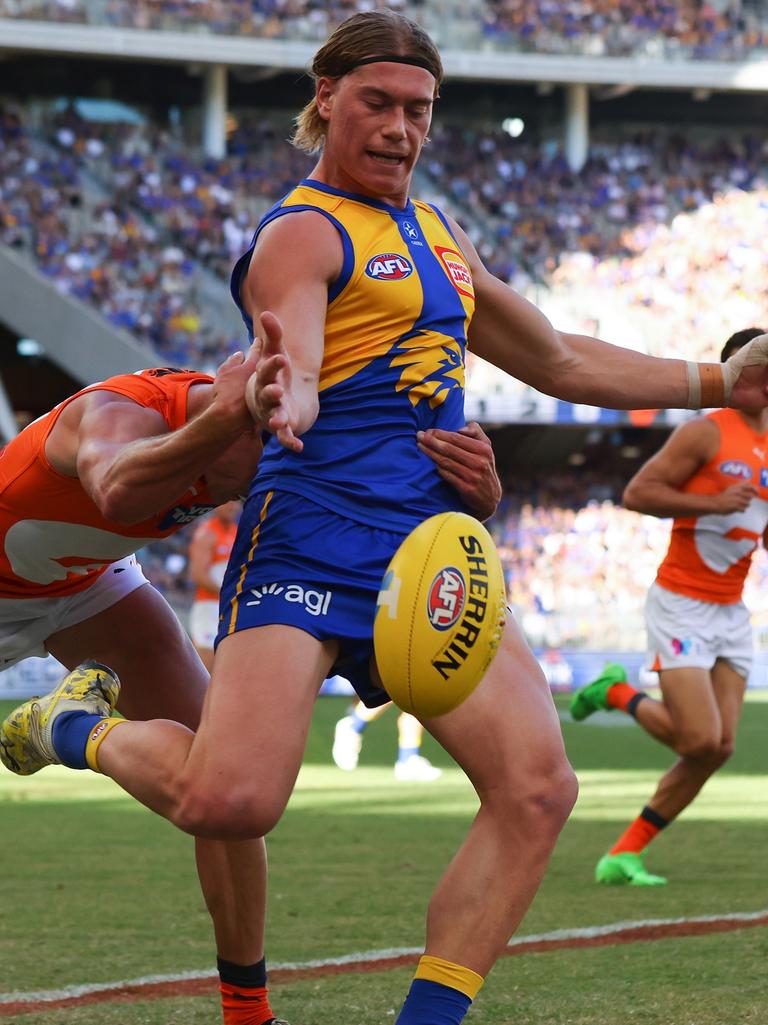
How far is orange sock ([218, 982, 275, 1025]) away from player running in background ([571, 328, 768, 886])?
3.27 metres

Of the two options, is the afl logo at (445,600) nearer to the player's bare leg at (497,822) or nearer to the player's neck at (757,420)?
the player's bare leg at (497,822)

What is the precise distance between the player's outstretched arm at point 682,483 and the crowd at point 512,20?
2693 cm

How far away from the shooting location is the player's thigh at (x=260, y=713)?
12.0 feet

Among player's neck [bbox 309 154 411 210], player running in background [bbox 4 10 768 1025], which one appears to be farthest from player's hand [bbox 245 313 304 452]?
player's neck [bbox 309 154 411 210]

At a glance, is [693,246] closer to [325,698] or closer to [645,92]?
[645,92]

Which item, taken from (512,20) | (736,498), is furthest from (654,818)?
(512,20)

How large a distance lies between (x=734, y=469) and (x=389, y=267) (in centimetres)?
398

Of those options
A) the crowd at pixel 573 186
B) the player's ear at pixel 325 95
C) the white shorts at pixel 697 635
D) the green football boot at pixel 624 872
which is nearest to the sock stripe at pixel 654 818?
the green football boot at pixel 624 872

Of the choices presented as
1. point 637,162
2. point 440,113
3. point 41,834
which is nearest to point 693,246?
point 637,162

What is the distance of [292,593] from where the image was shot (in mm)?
3818

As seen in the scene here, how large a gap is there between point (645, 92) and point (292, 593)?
116ft

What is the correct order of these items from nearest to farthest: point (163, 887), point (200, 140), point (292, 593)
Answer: point (292, 593) < point (163, 887) < point (200, 140)

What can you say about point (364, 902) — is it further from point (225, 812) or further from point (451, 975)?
point (225, 812)

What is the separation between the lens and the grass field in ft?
16.2
